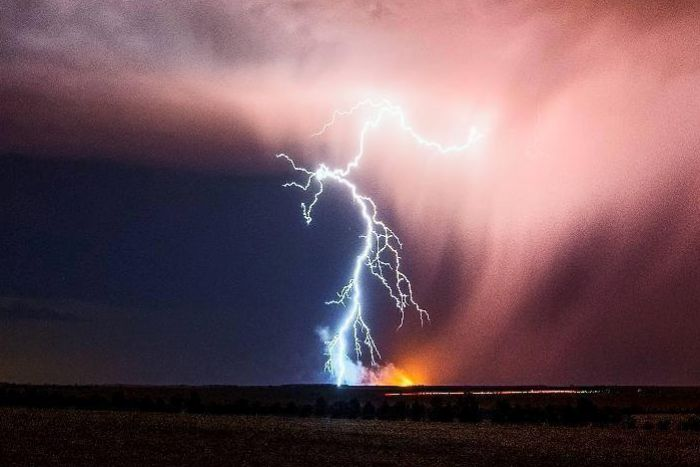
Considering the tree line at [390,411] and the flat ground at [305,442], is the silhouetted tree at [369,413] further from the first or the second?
the flat ground at [305,442]

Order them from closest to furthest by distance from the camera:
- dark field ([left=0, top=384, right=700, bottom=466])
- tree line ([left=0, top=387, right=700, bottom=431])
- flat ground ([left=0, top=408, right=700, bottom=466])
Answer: flat ground ([left=0, top=408, right=700, bottom=466]), dark field ([left=0, top=384, right=700, bottom=466]), tree line ([left=0, top=387, right=700, bottom=431])

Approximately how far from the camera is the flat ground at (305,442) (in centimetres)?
2253

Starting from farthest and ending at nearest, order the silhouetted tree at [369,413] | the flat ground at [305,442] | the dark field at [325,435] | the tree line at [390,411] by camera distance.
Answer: the silhouetted tree at [369,413] → the tree line at [390,411] → the dark field at [325,435] → the flat ground at [305,442]

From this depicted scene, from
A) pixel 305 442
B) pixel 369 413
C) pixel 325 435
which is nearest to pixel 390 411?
pixel 369 413

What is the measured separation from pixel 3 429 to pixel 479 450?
41.8 ft

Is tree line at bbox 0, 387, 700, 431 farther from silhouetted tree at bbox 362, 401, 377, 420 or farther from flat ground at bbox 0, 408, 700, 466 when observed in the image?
flat ground at bbox 0, 408, 700, 466

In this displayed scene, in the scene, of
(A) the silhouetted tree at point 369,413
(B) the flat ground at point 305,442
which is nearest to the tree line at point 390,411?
(A) the silhouetted tree at point 369,413

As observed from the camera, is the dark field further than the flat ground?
Yes

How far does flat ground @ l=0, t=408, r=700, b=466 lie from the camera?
22.5 metres

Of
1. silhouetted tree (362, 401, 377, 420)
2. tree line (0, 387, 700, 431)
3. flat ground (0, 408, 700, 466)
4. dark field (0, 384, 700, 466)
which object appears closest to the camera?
flat ground (0, 408, 700, 466)

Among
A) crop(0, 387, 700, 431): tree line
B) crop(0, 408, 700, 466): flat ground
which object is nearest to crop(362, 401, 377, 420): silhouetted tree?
crop(0, 387, 700, 431): tree line

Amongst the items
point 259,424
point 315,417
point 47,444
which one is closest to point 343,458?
point 47,444

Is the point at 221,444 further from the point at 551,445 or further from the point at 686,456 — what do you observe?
the point at 686,456

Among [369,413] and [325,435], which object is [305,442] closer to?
[325,435]
